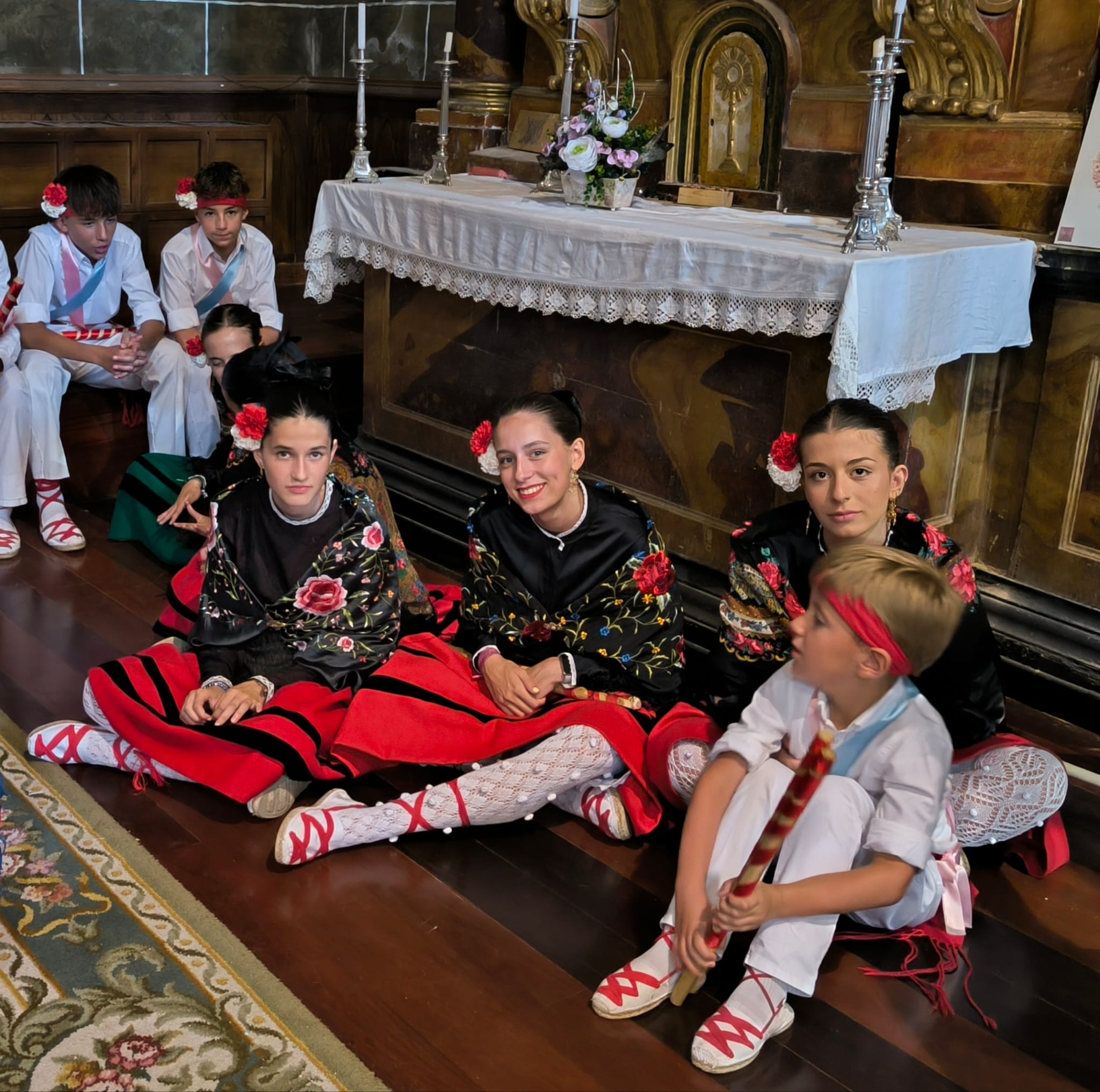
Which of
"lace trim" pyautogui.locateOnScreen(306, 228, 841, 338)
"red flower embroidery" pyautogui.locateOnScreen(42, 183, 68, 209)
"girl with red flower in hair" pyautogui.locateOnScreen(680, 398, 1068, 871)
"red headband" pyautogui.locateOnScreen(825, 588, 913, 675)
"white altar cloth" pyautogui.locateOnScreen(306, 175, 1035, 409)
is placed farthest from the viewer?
"red flower embroidery" pyautogui.locateOnScreen(42, 183, 68, 209)

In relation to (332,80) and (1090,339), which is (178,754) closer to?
(1090,339)

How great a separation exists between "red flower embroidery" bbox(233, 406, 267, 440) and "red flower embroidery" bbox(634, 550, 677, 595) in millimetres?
862

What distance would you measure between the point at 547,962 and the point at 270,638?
102cm

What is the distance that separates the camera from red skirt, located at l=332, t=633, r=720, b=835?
259 centimetres

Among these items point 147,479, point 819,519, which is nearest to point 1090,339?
point 819,519

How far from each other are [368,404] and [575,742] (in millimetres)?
2491

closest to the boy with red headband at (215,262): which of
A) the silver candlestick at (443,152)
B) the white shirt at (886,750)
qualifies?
the silver candlestick at (443,152)

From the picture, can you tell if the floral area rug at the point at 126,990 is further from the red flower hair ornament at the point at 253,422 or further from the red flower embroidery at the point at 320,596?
the red flower hair ornament at the point at 253,422

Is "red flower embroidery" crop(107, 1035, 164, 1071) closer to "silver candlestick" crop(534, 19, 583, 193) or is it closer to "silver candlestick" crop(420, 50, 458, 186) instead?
"silver candlestick" crop(534, 19, 583, 193)

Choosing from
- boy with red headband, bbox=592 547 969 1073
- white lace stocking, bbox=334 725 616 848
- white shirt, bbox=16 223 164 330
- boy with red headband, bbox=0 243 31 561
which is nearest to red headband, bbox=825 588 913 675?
boy with red headband, bbox=592 547 969 1073

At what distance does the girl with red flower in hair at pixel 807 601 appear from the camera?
2430 mm

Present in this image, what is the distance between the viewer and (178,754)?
8.73ft

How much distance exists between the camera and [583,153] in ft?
12.6

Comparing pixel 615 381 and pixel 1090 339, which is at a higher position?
pixel 1090 339
